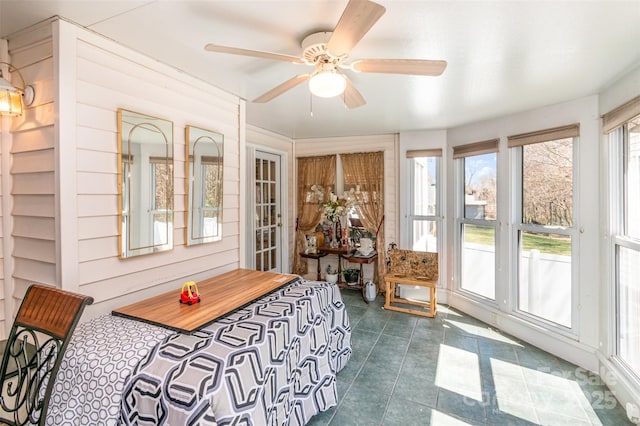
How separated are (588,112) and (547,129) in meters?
0.33

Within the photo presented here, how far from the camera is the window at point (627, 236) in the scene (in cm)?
207

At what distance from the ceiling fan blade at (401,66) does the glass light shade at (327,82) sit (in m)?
0.11

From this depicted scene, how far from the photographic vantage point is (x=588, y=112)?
2.54m

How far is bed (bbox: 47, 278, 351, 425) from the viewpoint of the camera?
3.97 feet

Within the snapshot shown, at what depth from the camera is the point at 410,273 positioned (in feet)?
12.6

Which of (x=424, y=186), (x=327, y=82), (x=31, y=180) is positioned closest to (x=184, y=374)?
(x=31, y=180)

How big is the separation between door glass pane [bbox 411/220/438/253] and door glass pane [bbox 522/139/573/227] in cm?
115

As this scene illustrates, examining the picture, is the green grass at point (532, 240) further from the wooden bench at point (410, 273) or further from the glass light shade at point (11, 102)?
the glass light shade at point (11, 102)

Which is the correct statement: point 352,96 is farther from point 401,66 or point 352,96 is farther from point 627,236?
point 627,236

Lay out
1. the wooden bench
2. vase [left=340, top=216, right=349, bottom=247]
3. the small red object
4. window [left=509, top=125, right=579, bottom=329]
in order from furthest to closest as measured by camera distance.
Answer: vase [left=340, top=216, right=349, bottom=247]
the wooden bench
window [left=509, top=125, right=579, bottom=329]
the small red object

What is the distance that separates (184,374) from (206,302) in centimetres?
68

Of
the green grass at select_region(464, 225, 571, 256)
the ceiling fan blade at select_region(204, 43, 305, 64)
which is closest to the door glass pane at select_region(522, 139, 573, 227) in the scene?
the green grass at select_region(464, 225, 571, 256)

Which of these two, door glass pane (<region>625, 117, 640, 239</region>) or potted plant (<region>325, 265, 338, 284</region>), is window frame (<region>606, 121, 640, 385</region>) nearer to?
door glass pane (<region>625, 117, 640, 239</region>)

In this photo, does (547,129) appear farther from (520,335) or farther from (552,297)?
(520,335)
